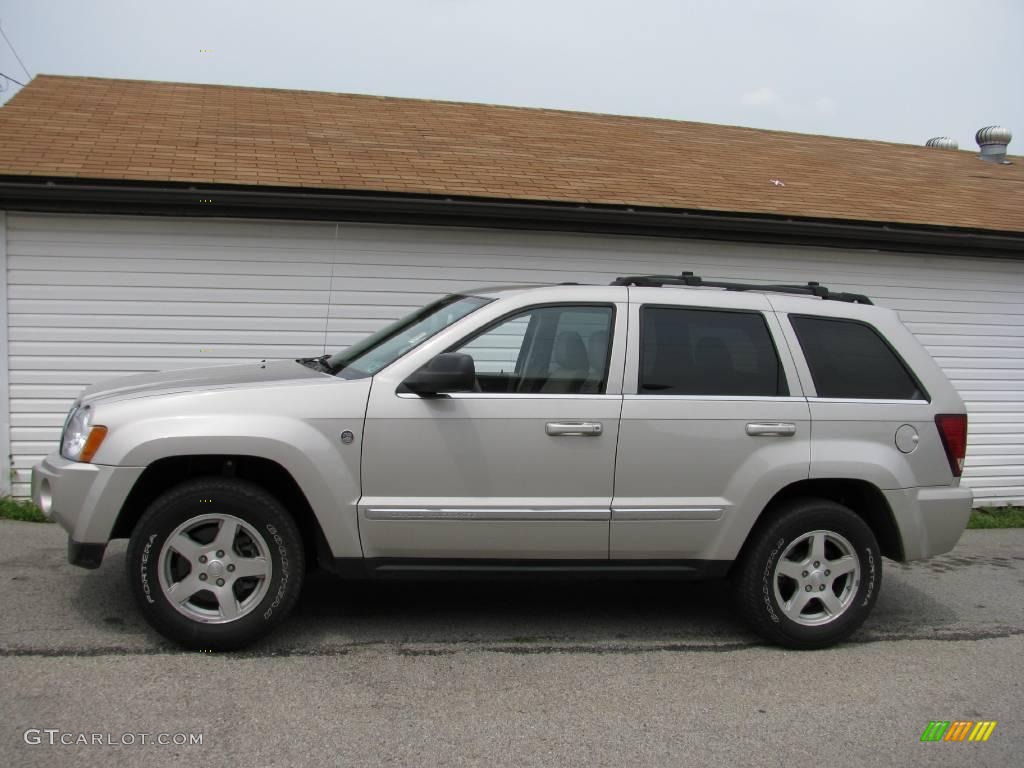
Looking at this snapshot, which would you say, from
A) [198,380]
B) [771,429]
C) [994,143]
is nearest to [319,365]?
[198,380]

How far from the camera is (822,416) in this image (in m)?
5.03

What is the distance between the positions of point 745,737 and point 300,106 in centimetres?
939

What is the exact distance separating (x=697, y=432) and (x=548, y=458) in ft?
2.61

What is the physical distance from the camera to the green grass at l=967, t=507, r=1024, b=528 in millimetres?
9062

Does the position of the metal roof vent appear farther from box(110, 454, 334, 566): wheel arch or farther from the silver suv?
box(110, 454, 334, 566): wheel arch

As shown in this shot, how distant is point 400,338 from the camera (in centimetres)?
515

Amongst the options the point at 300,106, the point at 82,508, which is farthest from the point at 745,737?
the point at 300,106

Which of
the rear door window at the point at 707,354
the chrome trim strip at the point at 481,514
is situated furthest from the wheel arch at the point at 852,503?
the chrome trim strip at the point at 481,514

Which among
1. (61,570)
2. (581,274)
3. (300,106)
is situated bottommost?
(61,570)

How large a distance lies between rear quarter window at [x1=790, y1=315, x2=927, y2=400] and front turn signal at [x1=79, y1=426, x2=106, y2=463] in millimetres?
3628

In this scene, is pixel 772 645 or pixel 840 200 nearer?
pixel 772 645

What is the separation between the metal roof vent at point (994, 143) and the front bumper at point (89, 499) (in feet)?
46.0

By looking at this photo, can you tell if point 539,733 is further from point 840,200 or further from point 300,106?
point 300,106

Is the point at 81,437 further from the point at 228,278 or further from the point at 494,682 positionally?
the point at 228,278
